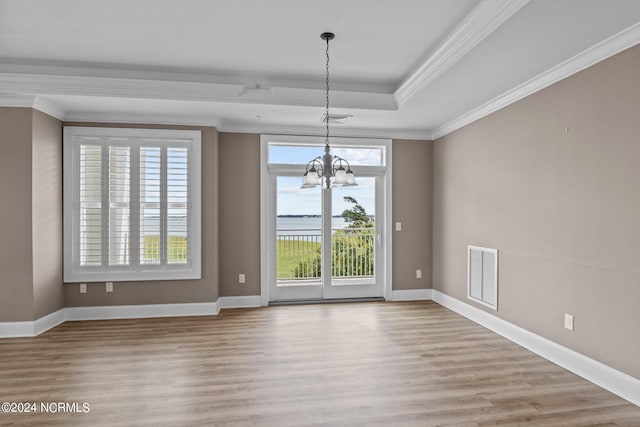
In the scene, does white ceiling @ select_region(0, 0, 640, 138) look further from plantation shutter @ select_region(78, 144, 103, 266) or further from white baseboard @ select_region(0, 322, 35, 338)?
white baseboard @ select_region(0, 322, 35, 338)

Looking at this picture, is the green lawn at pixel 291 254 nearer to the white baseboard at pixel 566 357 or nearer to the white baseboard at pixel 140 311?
the white baseboard at pixel 140 311

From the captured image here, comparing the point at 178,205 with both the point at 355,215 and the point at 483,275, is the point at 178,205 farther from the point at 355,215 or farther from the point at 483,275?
the point at 483,275

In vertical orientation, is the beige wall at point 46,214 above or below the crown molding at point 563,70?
below

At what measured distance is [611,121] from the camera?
2850 millimetres

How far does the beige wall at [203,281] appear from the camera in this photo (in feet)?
15.7

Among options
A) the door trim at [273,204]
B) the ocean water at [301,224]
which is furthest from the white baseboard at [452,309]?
the ocean water at [301,224]

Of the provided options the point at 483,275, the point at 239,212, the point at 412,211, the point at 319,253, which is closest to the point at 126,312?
the point at 239,212

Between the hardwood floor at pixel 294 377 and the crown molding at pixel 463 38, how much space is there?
258cm

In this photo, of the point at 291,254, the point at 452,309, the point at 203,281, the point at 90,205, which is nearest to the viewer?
the point at 90,205

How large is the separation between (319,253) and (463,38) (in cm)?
348

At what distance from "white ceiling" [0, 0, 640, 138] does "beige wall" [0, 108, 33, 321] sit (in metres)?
0.30

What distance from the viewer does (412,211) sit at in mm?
5734

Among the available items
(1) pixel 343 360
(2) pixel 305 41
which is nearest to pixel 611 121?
(2) pixel 305 41

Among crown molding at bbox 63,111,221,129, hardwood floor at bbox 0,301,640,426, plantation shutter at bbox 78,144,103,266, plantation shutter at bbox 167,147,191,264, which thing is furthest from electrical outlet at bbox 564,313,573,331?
plantation shutter at bbox 78,144,103,266
